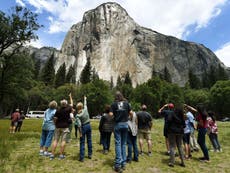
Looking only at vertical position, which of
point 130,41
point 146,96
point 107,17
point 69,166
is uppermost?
point 107,17

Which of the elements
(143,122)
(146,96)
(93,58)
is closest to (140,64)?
(93,58)

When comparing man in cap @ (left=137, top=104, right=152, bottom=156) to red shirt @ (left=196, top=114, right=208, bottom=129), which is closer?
red shirt @ (left=196, top=114, right=208, bottom=129)

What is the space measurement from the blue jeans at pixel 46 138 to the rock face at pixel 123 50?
340 feet

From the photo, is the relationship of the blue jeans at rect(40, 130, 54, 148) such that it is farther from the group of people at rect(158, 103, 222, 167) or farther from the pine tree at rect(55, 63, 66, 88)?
the pine tree at rect(55, 63, 66, 88)

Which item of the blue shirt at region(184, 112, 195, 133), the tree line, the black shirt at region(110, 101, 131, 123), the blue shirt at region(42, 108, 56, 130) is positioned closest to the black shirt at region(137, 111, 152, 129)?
the blue shirt at region(184, 112, 195, 133)

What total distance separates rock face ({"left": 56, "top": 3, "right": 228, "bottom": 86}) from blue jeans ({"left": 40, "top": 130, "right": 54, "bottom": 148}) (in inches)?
4075

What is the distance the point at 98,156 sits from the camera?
342 inches

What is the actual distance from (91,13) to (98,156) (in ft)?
417

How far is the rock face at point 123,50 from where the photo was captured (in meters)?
118

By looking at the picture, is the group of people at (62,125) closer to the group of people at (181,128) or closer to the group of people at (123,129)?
the group of people at (123,129)

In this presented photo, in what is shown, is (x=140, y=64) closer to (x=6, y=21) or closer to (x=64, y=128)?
(x=6, y=21)

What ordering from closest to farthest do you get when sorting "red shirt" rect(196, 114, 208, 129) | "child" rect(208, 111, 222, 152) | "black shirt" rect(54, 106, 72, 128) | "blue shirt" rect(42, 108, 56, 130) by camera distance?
"black shirt" rect(54, 106, 72, 128)
"blue shirt" rect(42, 108, 56, 130)
"red shirt" rect(196, 114, 208, 129)
"child" rect(208, 111, 222, 152)

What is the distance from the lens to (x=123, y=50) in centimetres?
12269

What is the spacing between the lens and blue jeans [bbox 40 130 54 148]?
8.25 meters
